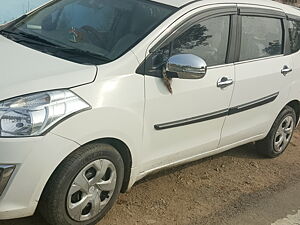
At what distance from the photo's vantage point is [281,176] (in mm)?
4746

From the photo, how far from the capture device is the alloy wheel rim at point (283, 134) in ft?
16.8

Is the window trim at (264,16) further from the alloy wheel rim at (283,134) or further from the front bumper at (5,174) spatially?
the front bumper at (5,174)

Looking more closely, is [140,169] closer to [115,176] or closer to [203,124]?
[115,176]

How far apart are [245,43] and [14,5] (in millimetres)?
5468

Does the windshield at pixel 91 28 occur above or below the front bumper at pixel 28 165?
above

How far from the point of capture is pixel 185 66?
339 cm

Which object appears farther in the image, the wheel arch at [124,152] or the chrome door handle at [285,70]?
the chrome door handle at [285,70]

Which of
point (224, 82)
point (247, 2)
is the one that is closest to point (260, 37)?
point (247, 2)

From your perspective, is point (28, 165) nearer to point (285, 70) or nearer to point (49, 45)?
point (49, 45)

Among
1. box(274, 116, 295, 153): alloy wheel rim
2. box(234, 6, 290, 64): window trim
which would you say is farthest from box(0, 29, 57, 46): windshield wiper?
box(274, 116, 295, 153): alloy wheel rim

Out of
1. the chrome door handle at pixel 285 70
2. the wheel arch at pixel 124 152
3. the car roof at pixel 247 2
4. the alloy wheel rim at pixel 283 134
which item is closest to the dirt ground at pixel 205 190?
the alloy wheel rim at pixel 283 134

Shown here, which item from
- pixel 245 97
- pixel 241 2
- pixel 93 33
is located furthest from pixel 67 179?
pixel 241 2

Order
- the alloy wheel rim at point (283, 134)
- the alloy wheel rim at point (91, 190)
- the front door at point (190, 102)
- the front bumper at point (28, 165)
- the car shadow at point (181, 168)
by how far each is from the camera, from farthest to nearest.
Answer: the alloy wheel rim at point (283, 134), the front door at point (190, 102), the car shadow at point (181, 168), the alloy wheel rim at point (91, 190), the front bumper at point (28, 165)

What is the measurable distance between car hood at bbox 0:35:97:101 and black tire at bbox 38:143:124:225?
444 millimetres
